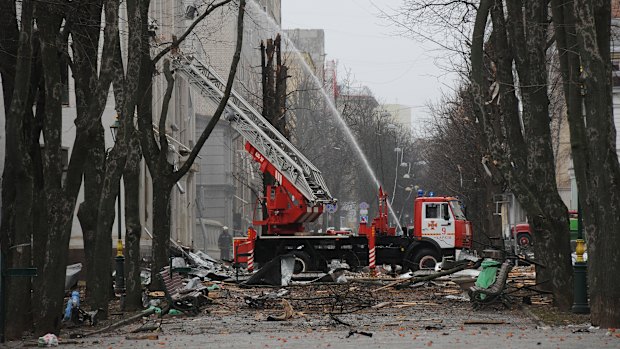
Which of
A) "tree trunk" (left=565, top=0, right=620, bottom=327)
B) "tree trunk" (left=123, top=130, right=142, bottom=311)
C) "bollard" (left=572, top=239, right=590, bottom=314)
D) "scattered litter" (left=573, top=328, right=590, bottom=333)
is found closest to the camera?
"scattered litter" (left=573, top=328, right=590, bottom=333)

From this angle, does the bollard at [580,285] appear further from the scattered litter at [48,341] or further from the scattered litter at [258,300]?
the scattered litter at [48,341]

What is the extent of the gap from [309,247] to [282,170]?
8.06ft

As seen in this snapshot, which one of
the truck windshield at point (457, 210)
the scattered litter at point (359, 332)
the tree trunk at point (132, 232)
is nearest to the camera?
the scattered litter at point (359, 332)

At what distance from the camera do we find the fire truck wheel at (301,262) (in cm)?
3809

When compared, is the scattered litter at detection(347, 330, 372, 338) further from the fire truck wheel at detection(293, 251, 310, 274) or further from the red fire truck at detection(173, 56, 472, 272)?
the red fire truck at detection(173, 56, 472, 272)

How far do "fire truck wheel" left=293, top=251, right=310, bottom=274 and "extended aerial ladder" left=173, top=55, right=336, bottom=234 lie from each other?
4.42 feet

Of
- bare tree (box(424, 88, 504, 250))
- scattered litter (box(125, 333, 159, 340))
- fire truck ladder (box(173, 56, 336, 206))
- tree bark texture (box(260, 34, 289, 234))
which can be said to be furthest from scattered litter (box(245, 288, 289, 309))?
tree bark texture (box(260, 34, 289, 234))

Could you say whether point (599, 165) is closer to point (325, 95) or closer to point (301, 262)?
point (301, 262)

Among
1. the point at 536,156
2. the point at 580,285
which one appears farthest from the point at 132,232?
the point at 580,285

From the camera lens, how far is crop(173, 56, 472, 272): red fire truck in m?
38.6

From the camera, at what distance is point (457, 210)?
42.2 meters

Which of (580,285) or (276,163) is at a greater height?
(276,163)

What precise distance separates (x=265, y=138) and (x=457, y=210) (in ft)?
24.0

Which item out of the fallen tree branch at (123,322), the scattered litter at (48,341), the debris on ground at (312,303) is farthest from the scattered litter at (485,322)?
the scattered litter at (48,341)
